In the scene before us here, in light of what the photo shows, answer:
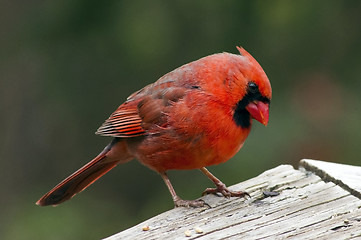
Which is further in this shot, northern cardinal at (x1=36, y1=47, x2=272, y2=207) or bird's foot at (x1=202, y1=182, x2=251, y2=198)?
northern cardinal at (x1=36, y1=47, x2=272, y2=207)

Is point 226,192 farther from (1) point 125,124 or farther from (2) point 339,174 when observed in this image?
(1) point 125,124

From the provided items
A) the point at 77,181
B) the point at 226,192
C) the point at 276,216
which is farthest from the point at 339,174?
the point at 77,181

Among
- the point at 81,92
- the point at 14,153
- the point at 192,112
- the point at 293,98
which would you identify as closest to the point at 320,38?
the point at 293,98

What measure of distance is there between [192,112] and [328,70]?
2502 millimetres

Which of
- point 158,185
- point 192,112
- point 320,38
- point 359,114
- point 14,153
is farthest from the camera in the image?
point 14,153

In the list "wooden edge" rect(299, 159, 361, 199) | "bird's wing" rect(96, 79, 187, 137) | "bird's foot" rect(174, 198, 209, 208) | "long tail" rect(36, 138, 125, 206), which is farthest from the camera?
"long tail" rect(36, 138, 125, 206)

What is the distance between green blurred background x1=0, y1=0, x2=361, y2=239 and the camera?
5145 millimetres

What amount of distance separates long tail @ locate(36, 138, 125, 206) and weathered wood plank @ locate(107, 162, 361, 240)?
95 centimetres

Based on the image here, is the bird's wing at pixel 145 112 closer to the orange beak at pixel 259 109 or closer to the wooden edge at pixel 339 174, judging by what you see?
the orange beak at pixel 259 109

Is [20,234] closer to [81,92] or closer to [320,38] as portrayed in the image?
[81,92]

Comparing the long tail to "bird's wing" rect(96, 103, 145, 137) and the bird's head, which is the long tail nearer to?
"bird's wing" rect(96, 103, 145, 137)

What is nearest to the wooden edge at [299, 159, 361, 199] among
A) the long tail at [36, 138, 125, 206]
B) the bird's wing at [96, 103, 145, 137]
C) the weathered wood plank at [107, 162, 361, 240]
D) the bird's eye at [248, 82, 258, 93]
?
the weathered wood plank at [107, 162, 361, 240]

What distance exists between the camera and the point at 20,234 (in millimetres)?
5438

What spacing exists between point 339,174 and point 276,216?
42 centimetres
